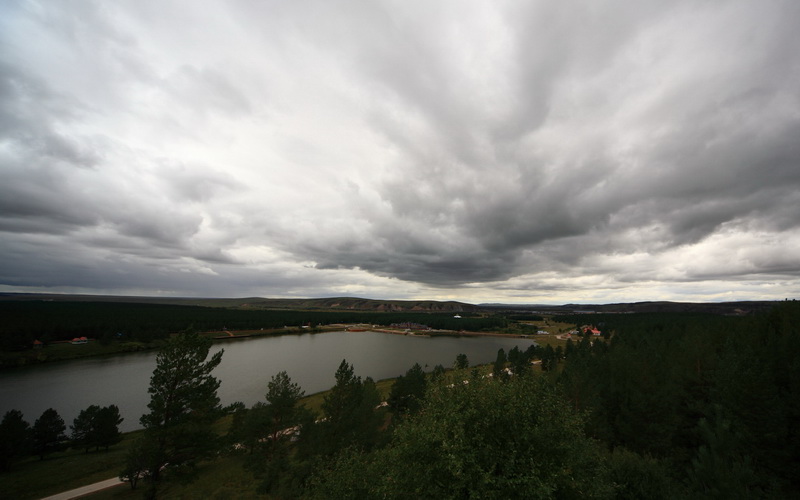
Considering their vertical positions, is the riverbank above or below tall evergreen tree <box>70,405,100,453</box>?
below

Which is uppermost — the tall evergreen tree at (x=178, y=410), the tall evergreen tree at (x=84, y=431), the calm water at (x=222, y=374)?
the tall evergreen tree at (x=178, y=410)

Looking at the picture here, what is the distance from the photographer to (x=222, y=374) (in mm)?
75062

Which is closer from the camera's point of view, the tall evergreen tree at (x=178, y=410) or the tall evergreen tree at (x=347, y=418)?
the tall evergreen tree at (x=178, y=410)

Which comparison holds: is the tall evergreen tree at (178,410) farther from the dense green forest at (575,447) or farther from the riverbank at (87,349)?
the riverbank at (87,349)

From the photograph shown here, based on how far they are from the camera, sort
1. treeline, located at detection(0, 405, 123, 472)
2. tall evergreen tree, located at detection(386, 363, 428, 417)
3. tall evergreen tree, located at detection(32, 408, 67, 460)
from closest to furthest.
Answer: treeline, located at detection(0, 405, 123, 472)
tall evergreen tree, located at detection(32, 408, 67, 460)
tall evergreen tree, located at detection(386, 363, 428, 417)

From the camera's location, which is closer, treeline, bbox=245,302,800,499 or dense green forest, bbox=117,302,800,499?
treeline, bbox=245,302,800,499

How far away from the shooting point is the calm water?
54.0 m

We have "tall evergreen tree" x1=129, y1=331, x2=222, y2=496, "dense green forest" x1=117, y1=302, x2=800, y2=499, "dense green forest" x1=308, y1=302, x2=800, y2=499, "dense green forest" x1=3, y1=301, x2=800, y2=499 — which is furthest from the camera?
"tall evergreen tree" x1=129, y1=331, x2=222, y2=496

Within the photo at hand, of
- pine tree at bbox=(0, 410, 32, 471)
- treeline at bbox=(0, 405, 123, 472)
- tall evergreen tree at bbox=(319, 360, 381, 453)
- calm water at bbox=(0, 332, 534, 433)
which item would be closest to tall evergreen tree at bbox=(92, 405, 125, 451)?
treeline at bbox=(0, 405, 123, 472)

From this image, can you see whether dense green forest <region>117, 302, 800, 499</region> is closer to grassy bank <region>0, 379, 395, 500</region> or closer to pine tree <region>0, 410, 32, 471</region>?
grassy bank <region>0, 379, 395, 500</region>

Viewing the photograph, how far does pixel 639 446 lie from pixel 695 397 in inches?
391

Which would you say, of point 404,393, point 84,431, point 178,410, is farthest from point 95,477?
point 404,393

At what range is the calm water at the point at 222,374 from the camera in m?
54.0

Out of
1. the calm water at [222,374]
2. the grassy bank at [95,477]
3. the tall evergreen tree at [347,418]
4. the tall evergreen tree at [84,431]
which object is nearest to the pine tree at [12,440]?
the grassy bank at [95,477]
